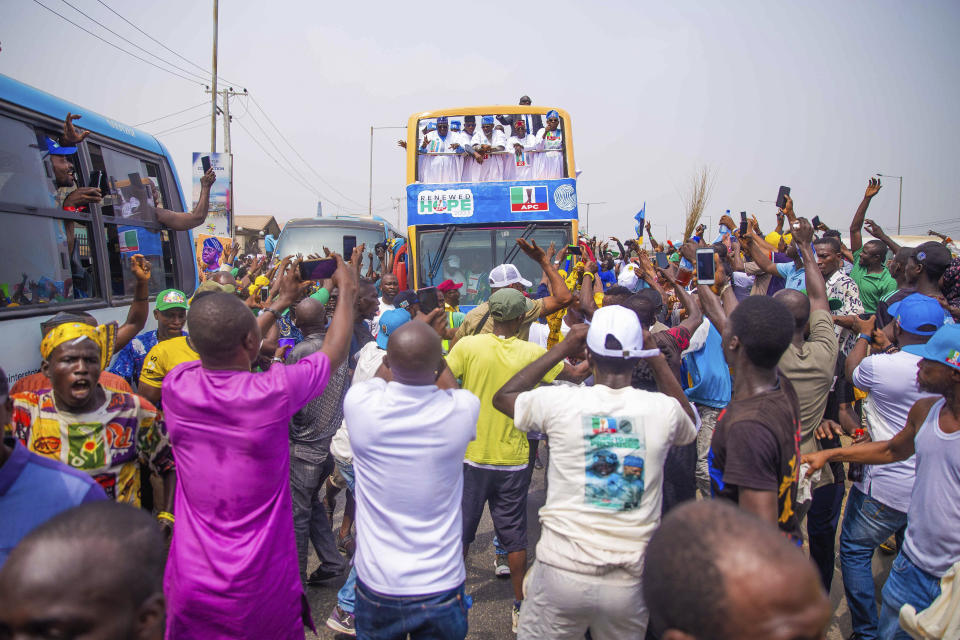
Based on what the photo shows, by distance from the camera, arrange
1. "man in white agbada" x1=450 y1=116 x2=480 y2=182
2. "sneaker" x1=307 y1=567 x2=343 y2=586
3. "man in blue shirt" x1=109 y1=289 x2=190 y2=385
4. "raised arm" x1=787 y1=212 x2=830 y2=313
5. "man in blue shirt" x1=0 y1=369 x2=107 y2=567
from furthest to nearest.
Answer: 1. "man in white agbada" x1=450 y1=116 x2=480 y2=182
2. "sneaker" x1=307 y1=567 x2=343 y2=586
3. "man in blue shirt" x1=109 y1=289 x2=190 y2=385
4. "raised arm" x1=787 y1=212 x2=830 y2=313
5. "man in blue shirt" x1=0 y1=369 x2=107 y2=567

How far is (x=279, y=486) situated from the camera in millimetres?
2316

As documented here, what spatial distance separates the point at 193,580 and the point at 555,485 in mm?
1354

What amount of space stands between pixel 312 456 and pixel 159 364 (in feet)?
3.31

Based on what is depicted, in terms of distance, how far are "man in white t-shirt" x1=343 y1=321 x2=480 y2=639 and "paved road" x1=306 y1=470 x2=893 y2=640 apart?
137cm

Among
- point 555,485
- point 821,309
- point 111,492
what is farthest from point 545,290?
point 111,492

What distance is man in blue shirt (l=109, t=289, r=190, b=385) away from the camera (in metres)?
3.84

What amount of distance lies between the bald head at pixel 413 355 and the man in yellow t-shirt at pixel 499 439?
117cm

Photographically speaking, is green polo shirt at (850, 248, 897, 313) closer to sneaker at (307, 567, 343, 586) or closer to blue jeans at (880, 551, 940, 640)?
blue jeans at (880, 551, 940, 640)

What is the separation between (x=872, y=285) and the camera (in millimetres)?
5711

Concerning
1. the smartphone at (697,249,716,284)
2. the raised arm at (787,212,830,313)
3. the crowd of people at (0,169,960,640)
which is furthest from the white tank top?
the smartphone at (697,249,716,284)

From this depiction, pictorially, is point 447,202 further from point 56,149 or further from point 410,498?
point 410,498

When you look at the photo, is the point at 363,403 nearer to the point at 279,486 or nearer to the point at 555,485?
the point at 279,486

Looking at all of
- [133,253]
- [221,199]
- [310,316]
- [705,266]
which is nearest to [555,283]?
[705,266]

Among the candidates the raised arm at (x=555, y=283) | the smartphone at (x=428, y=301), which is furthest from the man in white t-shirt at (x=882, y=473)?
the smartphone at (x=428, y=301)
